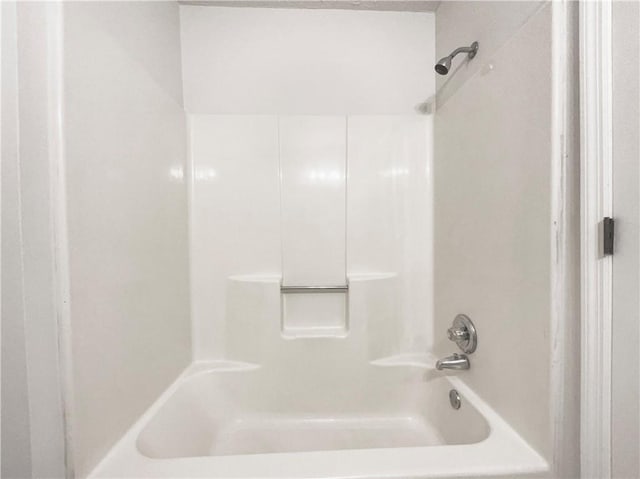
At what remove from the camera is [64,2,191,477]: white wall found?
29.6 inches

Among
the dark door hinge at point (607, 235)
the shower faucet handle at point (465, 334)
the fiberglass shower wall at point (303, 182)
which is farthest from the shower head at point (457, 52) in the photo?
the shower faucet handle at point (465, 334)

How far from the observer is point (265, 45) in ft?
5.25

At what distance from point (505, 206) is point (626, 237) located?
1.06ft

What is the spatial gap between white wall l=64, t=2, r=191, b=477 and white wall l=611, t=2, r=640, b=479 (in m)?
1.17

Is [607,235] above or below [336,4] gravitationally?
below

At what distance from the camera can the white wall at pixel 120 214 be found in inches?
A: 29.6

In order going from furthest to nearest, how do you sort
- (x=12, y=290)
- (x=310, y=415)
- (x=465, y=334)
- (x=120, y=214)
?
(x=310, y=415)
(x=465, y=334)
(x=120, y=214)
(x=12, y=290)

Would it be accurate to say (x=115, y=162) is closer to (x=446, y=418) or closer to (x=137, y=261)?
(x=137, y=261)

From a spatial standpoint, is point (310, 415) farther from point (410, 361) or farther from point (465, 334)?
point (465, 334)

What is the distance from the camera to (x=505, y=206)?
38.4 inches

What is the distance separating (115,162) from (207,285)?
76cm

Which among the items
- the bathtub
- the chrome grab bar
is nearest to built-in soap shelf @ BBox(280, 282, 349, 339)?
the chrome grab bar

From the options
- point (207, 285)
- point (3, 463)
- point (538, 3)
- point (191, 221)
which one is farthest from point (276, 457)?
point (538, 3)

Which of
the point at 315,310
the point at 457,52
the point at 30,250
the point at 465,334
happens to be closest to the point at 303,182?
the point at 315,310
